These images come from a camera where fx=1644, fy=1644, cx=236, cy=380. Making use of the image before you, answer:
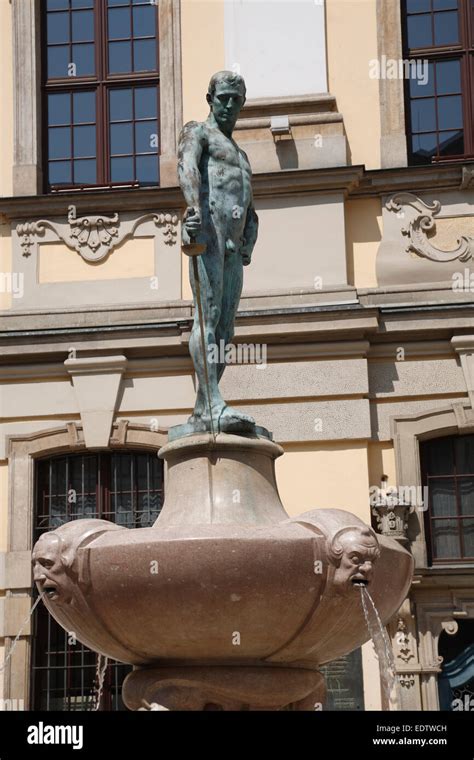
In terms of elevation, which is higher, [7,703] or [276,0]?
[276,0]

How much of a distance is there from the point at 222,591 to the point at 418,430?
7126 mm

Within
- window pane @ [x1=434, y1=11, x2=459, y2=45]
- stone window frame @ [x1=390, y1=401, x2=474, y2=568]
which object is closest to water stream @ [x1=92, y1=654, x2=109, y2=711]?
stone window frame @ [x1=390, y1=401, x2=474, y2=568]

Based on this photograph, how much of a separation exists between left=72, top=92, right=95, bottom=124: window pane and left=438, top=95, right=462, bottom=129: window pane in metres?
3.51

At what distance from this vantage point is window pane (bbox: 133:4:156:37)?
54.7 feet

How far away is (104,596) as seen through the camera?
8281mm

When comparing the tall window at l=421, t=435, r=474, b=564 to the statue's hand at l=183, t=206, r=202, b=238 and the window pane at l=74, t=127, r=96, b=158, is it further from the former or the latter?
the statue's hand at l=183, t=206, r=202, b=238

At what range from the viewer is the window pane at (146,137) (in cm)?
1638

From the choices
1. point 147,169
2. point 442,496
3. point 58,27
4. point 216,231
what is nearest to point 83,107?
point 58,27

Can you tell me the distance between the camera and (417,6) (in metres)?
16.3

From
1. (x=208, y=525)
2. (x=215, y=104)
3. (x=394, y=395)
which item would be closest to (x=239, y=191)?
(x=215, y=104)

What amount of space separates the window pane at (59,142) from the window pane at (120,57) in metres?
0.79

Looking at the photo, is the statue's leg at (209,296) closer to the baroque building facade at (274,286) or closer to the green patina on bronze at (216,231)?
the green patina on bronze at (216,231)

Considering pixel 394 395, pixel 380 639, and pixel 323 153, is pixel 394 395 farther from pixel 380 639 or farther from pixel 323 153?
pixel 380 639

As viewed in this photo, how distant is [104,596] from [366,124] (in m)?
8.58
